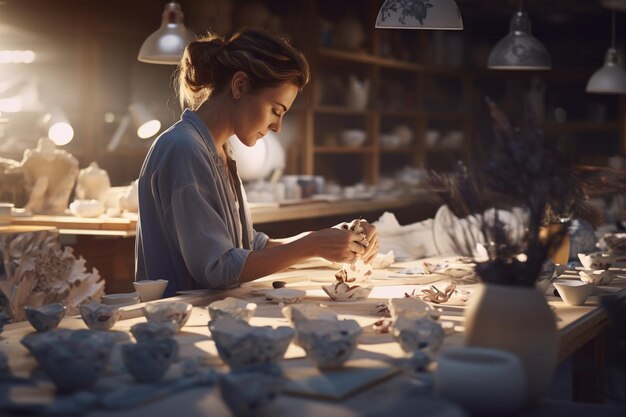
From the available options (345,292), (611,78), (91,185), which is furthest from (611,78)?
(345,292)

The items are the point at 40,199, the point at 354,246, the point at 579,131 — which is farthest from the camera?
the point at 579,131

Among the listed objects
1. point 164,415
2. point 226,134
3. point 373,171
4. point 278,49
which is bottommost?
point 373,171

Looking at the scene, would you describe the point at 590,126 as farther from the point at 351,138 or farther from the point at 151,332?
the point at 151,332

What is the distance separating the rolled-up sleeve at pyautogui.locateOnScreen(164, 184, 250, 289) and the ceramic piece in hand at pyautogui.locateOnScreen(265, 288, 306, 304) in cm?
20

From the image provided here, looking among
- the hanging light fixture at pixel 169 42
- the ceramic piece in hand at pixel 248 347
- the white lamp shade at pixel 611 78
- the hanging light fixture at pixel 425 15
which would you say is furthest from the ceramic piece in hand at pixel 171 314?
the white lamp shade at pixel 611 78

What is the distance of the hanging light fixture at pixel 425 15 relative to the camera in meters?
3.31

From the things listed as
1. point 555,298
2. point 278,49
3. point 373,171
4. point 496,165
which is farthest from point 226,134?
point 373,171

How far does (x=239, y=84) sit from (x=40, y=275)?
1.69 m

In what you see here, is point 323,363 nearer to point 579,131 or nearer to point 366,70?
point 366,70

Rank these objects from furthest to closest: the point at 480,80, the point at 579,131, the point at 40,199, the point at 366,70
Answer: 1. the point at 480,80
2. the point at 579,131
3. the point at 366,70
4. the point at 40,199

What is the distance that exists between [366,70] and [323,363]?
6896 millimetres

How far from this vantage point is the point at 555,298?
274 centimetres

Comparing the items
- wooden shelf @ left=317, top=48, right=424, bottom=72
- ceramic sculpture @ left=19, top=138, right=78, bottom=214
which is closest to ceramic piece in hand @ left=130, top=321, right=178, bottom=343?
ceramic sculpture @ left=19, top=138, right=78, bottom=214

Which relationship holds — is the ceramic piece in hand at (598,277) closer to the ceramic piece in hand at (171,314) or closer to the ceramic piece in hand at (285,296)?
the ceramic piece in hand at (285,296)
